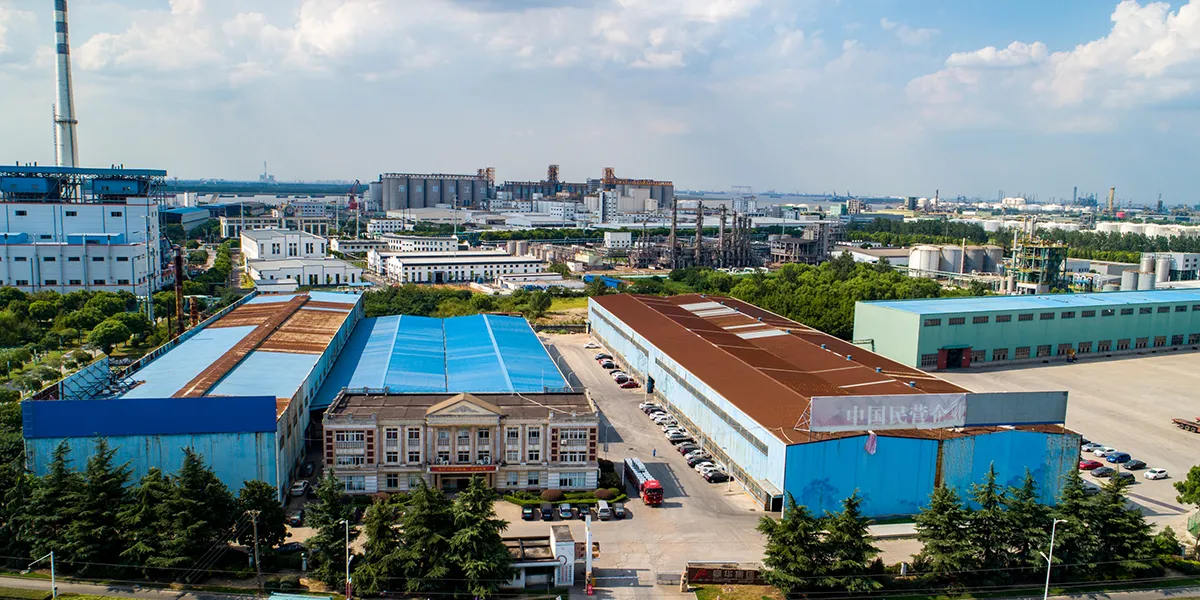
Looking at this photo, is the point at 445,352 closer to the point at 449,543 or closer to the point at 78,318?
the point at 449,543

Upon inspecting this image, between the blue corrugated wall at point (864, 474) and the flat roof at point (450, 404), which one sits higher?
the flat roof at point (450, 404)

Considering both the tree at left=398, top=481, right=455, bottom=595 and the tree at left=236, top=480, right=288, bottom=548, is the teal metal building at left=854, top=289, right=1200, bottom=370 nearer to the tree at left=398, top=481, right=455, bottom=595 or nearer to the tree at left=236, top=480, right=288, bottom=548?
the tree at left=398, top=481, right=455, bottom=595

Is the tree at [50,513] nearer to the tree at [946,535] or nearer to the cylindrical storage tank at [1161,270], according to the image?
the tree at [946,535]

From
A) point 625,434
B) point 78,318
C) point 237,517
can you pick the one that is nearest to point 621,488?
point 625,434

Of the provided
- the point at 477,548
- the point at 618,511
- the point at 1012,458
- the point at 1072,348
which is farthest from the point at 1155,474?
the point at 477,548

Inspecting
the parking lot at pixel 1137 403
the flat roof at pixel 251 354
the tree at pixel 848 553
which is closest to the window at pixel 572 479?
the tree at pixel 848 553

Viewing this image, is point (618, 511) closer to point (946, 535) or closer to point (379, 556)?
point (379, 556)
